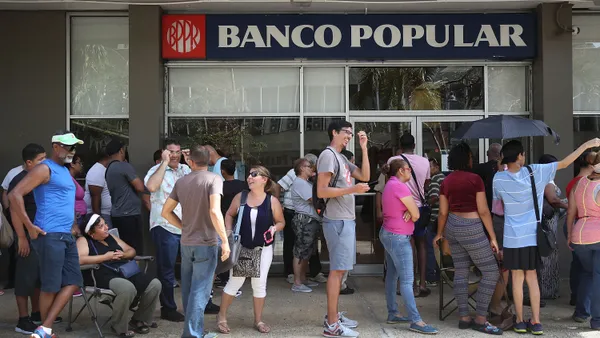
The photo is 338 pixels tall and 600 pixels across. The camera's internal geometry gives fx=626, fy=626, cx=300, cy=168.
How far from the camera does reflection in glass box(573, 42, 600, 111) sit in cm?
938

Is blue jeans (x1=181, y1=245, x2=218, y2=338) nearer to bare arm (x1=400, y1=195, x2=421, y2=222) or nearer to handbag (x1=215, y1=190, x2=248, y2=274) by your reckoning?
handbag (x1=215, y1=190, x2=248, y2=274)

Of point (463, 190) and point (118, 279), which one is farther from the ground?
point (463, 190)

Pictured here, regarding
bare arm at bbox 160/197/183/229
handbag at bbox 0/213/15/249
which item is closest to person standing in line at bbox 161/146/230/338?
bare arm at bbox 160/197/183/229

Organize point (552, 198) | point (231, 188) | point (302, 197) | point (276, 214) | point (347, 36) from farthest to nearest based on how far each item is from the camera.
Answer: point (347, 36) < point (302, 197) < point (231, 188) < point (552, 198) < point (276, 214)

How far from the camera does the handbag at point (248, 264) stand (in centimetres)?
597

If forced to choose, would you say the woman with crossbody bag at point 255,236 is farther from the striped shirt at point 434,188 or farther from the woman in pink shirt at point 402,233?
the striped shirt at point 434,188

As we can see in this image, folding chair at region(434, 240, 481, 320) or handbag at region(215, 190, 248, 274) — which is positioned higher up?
handbag at region(215, 190, 248, 274)

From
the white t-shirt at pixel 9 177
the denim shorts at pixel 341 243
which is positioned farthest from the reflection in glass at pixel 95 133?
the denim shorts at pixel 341 243

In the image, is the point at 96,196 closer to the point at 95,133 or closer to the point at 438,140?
the point at 95,133

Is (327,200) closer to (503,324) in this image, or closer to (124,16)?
(503,324)

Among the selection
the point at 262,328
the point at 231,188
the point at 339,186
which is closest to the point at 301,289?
the point at 231,188

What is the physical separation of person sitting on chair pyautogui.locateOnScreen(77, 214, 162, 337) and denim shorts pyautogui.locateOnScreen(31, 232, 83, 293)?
0.18m

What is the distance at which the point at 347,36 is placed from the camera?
900 centimetres

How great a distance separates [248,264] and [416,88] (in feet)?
14.9
